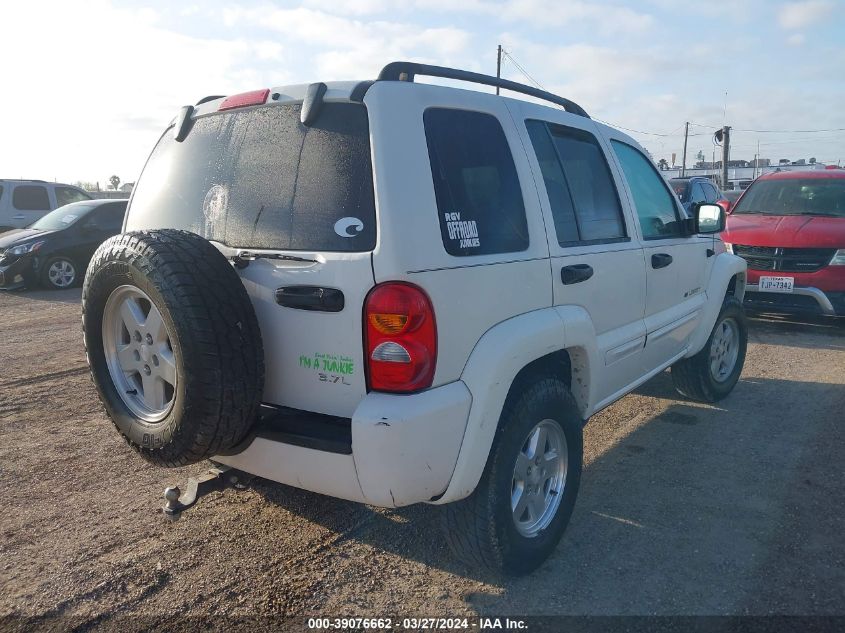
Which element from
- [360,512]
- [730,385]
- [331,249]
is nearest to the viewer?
[331,249]

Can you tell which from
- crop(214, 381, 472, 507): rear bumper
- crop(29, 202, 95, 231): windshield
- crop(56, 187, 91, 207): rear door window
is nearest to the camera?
crop(214, 381, 472, 507): rear bumper

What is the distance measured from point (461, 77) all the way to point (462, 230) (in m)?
0.90

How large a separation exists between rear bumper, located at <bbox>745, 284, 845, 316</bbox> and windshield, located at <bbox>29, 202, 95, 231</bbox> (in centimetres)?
1055

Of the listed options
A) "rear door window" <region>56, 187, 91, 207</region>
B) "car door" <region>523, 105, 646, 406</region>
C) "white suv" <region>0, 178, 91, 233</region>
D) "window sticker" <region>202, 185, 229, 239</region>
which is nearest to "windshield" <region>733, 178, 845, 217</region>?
"car door" <region>523, 105, 646, 406</region>

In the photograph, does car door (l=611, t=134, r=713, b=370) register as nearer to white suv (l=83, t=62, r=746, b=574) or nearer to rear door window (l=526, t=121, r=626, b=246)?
rear door window (l=526, t=121, r=626, b=246)

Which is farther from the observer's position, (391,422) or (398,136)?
(398,136)

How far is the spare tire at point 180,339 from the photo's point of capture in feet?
7.79

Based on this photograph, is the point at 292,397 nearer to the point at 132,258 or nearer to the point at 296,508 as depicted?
the point at 132,258

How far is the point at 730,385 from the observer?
5.43m

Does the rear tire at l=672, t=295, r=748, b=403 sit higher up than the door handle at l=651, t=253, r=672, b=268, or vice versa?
the door handle at l=651, t=253, r=672, b=268

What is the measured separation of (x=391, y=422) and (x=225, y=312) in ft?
2.35

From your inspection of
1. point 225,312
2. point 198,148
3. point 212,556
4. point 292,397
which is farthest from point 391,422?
point 198,148

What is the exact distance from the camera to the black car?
11.1 m

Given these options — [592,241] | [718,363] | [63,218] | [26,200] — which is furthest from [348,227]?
[26,200]
